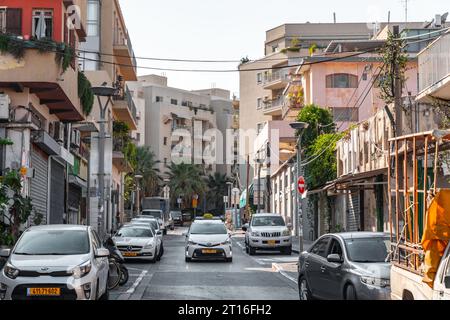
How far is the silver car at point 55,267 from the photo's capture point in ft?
42.0

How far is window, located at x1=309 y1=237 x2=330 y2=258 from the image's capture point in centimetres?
1409

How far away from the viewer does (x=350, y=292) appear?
40.0 ft

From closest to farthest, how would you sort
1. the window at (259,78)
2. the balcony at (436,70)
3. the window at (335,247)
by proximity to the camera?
the window at (335,247)
the balcony at (436,70)
the window at (259,78)

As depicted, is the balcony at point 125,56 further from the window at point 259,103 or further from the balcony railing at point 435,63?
the window at point 259,103

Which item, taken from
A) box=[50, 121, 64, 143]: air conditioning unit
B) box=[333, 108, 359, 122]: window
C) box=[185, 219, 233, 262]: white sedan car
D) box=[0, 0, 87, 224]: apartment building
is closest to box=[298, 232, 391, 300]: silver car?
box=[0, 0, 87, 224]: apartment building

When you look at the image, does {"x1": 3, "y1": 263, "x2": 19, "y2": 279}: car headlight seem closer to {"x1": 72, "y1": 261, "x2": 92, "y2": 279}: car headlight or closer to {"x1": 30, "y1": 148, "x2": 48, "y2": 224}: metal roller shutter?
{"x1": 72, "y1": 261, "x2": 92, "y2": 279}: car headlight

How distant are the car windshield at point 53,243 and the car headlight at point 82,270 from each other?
0.61m

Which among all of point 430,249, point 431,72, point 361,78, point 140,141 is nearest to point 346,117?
point 361,78

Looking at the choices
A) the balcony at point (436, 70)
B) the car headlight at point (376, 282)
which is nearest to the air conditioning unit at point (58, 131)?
the balcony at point (436, 70)

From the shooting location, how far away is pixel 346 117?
54.3 metres

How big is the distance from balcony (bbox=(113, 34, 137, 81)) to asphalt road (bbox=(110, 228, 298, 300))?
2458 centimetres

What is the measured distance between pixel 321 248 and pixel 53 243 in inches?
202

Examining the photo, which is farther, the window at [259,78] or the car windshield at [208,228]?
the window at [259,78]
